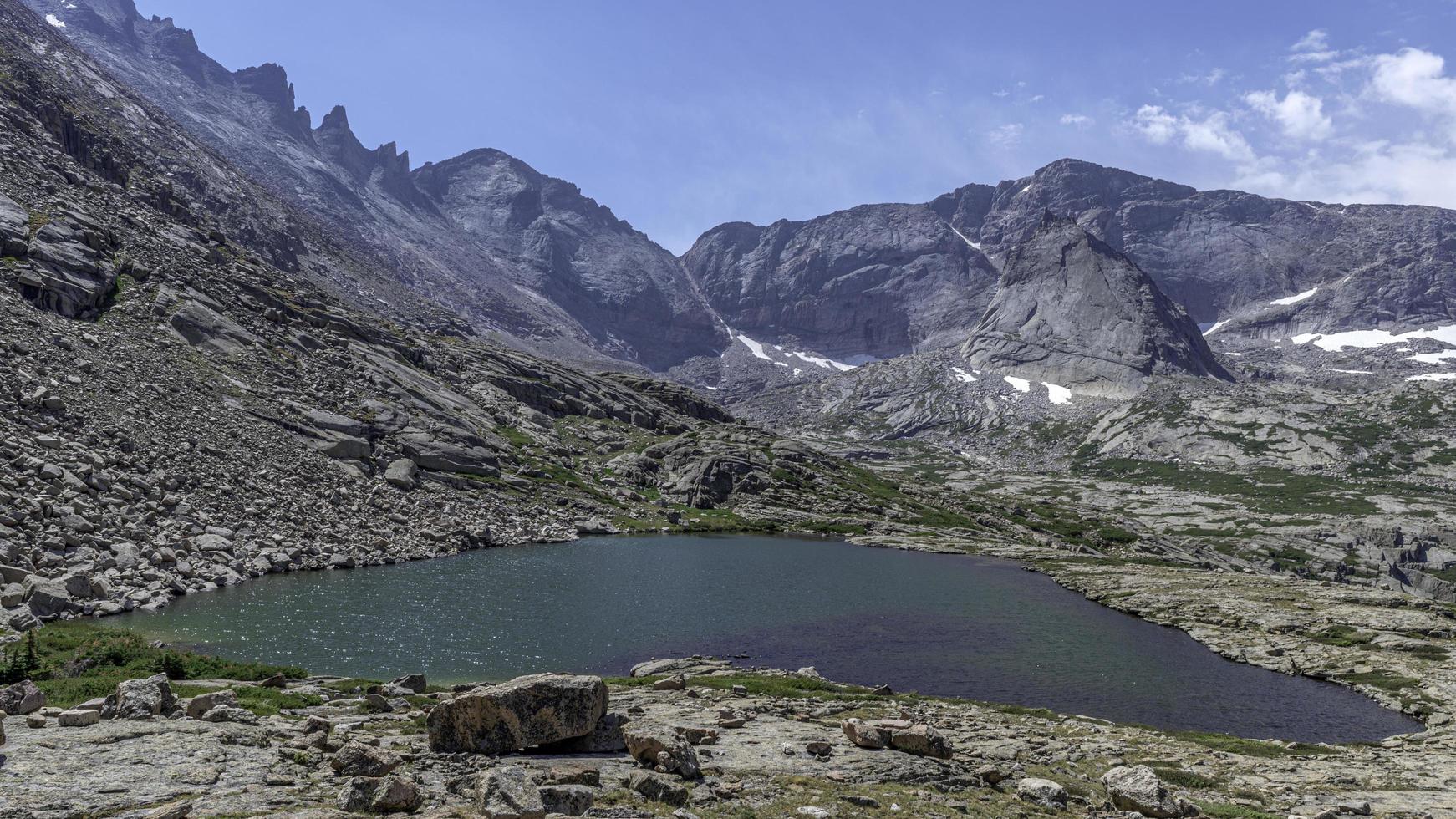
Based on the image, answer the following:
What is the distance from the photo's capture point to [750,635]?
6138 centimetres

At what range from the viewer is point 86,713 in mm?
19141

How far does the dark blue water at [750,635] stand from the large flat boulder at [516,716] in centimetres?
2295

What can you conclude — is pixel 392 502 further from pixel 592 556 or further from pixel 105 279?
pixel 105 279

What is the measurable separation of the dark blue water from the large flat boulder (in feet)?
75.3

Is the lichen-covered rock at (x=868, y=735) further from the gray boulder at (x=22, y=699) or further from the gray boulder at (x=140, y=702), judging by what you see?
the gray boulder at (x=22, y=699)

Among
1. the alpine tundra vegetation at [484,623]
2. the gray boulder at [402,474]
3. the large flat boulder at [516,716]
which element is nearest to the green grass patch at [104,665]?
the alpine tundra vegetation at [484,623]

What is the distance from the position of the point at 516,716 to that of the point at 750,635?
139 feet

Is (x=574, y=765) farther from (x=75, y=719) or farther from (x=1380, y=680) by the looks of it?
(x=1380, y=680)

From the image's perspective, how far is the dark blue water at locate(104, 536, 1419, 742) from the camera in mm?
46469

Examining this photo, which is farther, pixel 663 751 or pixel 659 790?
pixel 663 751

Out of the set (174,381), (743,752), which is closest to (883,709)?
(743,752)

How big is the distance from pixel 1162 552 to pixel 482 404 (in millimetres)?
153240

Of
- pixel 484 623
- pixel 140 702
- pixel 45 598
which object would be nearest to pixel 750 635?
pixel 484 623

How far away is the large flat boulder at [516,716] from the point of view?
68.1 feet
